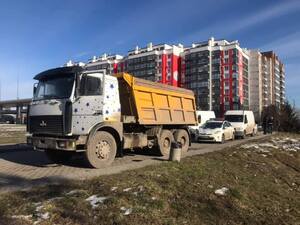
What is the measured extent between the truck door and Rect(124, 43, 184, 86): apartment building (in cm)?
10944

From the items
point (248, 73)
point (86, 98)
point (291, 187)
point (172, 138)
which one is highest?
point (248, 73)

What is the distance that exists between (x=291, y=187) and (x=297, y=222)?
438cm

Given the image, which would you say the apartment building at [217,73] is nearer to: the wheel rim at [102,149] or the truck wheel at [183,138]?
the truck wheel at [183,138]

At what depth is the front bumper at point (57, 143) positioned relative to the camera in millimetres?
11320

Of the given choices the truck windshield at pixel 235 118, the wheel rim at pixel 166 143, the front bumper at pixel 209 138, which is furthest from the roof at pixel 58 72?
the truck windshield at pixel 235 118

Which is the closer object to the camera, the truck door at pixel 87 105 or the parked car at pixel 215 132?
the truck door at pixel 87 105

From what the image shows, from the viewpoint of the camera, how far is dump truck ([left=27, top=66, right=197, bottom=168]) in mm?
11570

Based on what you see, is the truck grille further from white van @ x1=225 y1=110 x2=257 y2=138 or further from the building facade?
the building facade

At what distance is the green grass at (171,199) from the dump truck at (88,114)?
6.63 feet

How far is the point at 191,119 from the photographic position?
59.7 ft

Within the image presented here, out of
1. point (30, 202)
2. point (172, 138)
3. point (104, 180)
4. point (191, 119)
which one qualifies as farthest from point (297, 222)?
point (191, 119)

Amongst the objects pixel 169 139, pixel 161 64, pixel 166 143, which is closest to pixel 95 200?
pixel 166 143

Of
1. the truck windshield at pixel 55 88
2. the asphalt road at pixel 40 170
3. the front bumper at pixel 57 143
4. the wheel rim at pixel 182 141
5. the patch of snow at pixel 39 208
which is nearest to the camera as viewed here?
the patch of snow at pixel 39 208

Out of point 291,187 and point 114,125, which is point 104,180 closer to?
point 114,125
